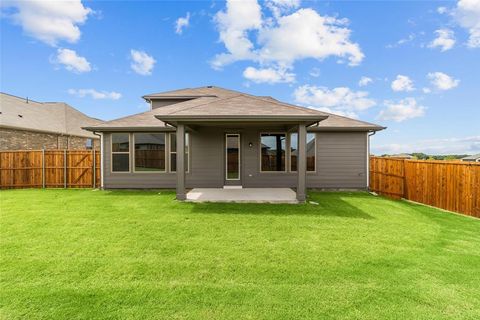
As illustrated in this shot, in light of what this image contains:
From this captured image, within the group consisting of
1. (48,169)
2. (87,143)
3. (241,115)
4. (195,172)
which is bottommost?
(195,172)

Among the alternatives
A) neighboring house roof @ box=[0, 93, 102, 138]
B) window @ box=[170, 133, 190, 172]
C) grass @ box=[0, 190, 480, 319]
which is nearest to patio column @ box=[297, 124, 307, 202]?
grass @ box=[0, 190, 480, 319]

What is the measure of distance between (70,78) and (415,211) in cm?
2231

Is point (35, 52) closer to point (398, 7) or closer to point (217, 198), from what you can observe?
point (217, 198)

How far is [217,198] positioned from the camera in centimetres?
864

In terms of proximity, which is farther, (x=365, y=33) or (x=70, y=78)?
(x=70, y=78)

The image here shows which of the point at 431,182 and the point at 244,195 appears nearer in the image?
the point at 431,182

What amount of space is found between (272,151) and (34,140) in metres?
16.9

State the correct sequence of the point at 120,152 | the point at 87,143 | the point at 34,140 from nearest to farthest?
the point at 120,152, the point at 34,140, the point at 87,143

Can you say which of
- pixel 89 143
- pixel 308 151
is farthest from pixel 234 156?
pixel 89 143

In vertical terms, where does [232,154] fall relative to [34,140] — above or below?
below

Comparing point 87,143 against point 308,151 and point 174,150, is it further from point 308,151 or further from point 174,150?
point 308,151

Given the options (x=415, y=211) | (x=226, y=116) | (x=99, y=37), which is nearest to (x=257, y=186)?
(x=226, y=116)

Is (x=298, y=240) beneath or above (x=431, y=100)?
beneath

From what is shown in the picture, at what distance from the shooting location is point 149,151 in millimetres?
10953
